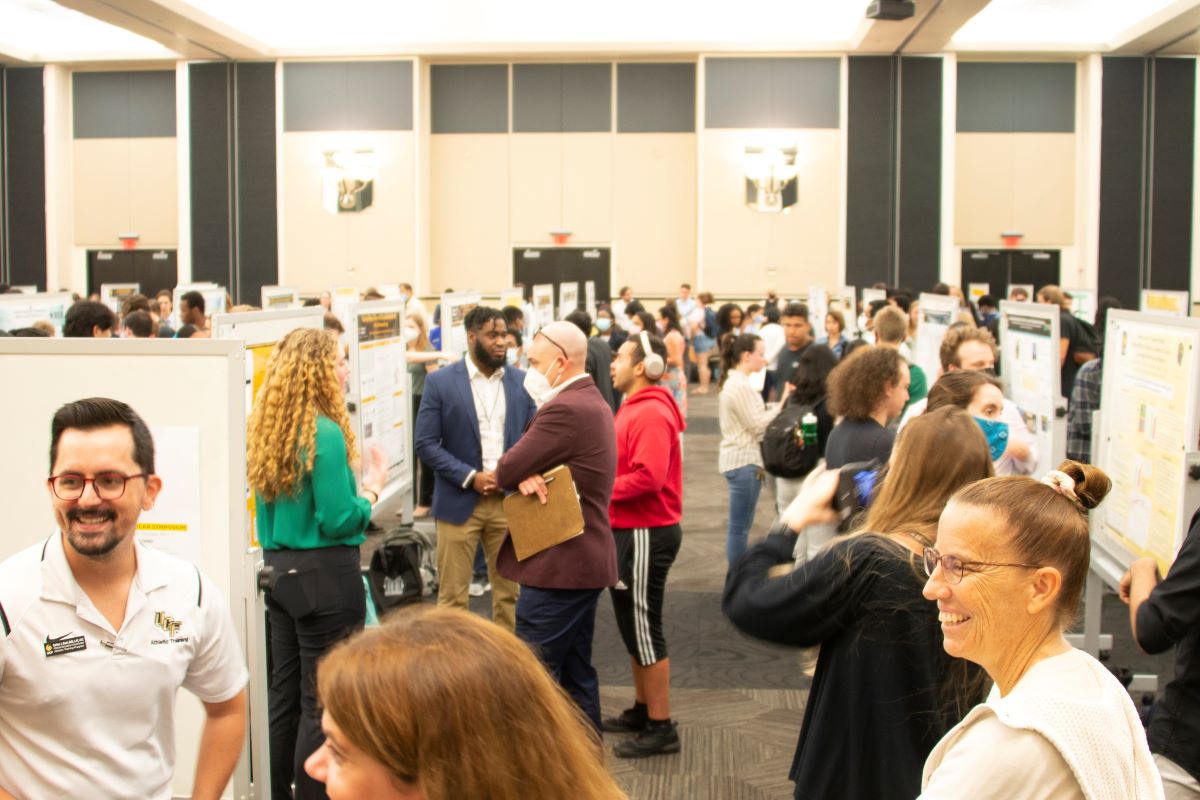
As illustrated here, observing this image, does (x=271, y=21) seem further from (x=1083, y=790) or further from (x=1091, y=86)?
(x=1083, y=790)

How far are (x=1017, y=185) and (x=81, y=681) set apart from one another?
20045 millimetres

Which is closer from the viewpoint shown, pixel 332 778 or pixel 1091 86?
pixel 332 778

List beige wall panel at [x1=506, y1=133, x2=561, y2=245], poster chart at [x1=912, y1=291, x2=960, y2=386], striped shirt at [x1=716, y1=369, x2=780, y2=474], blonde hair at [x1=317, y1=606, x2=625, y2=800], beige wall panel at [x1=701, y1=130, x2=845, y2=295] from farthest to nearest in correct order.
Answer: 1. beige wall panel at [x1=506, y1=133, x2=561, y2=245]
2. beige wall panel at [x1=701, y1=130, x2=845, y2=295]
3. poster chart at [x1=912, y1=291, x2=960, y2=386]
4. striped shirt at [x1=716, y1=369, x2=780, y2=474]
5. blonde hair at [x1=317, y1=606, x2=625, y2=800]

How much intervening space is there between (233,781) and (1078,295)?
1291 cm

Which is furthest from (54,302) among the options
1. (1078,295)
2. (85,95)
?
(85,95)

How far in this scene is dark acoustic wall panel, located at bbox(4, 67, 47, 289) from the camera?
21.0 metres

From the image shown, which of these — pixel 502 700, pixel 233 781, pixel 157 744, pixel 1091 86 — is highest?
pixel 1091 86

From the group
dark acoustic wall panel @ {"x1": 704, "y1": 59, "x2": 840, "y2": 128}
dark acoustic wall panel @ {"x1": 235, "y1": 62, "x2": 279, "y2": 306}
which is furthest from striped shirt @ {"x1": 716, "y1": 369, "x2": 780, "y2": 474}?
dark acoustic wall panel @ {"x1": 235, "y1": 62, "x2": 279, "y2": 306}

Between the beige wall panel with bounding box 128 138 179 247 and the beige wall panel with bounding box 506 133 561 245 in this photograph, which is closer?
the beige wall panel with bounding box 506 133 561 245

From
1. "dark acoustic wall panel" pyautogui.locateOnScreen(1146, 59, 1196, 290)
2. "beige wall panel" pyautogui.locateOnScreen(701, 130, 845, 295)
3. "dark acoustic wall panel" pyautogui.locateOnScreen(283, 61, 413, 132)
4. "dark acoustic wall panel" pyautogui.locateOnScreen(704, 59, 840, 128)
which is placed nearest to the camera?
"dark acoustic wall panel" pyautogui.locateOnScreen(1146, 59, 1196, 290)

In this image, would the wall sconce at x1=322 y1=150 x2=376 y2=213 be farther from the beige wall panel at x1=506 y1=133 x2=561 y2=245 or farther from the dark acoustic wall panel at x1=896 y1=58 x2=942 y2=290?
the dark acoustic wall panel at x1=896 y1=58 x2=942 y2=290

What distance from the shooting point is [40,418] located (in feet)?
9.06

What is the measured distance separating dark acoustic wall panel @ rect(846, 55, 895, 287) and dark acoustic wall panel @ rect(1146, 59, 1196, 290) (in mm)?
4152

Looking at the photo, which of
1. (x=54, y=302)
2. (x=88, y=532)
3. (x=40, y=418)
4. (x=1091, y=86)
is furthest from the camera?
(x=1091, y=86)
